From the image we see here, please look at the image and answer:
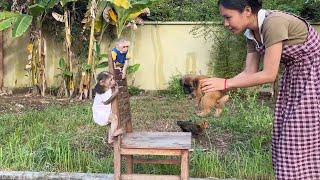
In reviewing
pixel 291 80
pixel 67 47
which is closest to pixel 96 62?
pixel 67 47

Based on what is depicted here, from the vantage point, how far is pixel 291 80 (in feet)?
9.11

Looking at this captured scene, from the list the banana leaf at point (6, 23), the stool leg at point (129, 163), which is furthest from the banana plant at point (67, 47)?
the stool leg at point (129, 163)

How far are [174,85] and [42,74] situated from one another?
2.72 metres

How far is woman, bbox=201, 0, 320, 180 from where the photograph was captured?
2.58 meters

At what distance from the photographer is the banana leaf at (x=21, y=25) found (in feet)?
26.4

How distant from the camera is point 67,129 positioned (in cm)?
564

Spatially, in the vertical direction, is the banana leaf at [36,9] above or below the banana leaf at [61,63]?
above

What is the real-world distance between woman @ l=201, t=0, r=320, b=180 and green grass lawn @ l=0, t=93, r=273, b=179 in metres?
1.36

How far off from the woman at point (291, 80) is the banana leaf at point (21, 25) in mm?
6084

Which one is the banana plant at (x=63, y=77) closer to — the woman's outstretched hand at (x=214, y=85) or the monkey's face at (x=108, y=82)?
the monkey's face at (x=108, y=82)

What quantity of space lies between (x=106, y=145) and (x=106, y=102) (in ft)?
5.81

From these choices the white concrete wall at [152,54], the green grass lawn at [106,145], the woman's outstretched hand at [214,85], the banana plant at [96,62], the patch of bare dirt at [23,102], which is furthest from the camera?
the white concrete wall at [152,54]

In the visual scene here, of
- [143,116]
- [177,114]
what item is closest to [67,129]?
[143,116]

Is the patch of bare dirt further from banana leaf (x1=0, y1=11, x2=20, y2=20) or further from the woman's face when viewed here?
the woman's face
